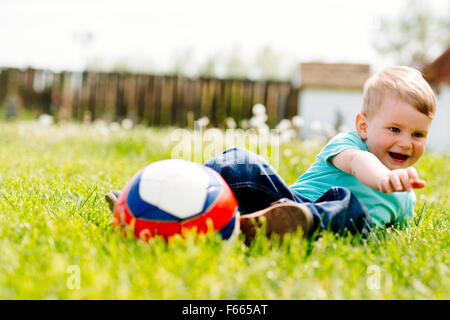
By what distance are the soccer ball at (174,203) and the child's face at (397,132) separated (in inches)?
37.2

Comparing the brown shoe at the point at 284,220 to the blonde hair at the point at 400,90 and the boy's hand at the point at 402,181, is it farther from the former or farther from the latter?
the blonde hair at the point at 400,90

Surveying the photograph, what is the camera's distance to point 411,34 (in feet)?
115

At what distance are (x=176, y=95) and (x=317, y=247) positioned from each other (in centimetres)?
1240

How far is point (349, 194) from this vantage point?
2410mm

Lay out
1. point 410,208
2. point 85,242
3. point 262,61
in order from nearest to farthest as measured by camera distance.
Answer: point 85,242
point 410,208
point 262,61

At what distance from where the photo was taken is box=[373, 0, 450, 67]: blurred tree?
34656 millimetres

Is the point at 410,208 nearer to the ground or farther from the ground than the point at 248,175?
nearer to the ground

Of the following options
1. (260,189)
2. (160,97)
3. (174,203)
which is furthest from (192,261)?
(160,97)

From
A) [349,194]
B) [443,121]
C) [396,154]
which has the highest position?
[396,154]

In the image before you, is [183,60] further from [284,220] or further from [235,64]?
[284,220]

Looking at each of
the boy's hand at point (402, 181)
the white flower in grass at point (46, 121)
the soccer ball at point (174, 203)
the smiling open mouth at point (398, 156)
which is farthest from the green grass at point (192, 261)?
the white flower in grass at point (46, 121)

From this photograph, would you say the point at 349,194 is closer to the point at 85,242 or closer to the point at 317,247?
the point at 317,247

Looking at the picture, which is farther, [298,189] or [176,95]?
[176,95]

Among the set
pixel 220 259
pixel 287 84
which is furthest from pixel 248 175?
pixel 287 84
